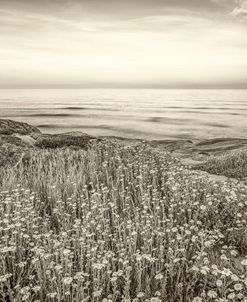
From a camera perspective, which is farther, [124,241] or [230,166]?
[230,166]

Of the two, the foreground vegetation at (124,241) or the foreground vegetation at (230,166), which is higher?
the foreground vegetation at (124,241)

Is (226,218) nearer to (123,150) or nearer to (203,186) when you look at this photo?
(203,186)

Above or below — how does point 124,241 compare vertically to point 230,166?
above

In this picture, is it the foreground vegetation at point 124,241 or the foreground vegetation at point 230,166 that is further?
the foreground vegetation at point 230,166

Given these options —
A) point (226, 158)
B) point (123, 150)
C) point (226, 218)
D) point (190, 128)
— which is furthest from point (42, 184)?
point (190, 128)
